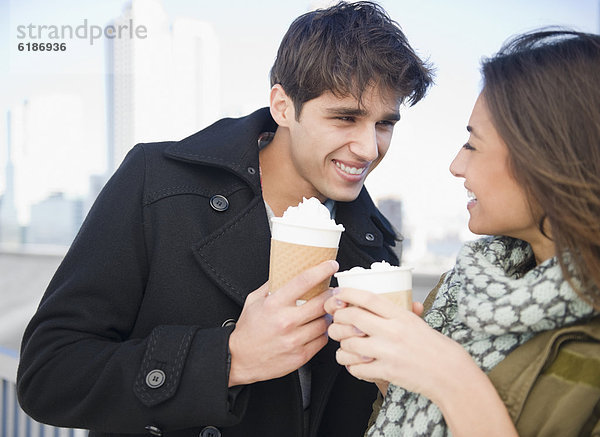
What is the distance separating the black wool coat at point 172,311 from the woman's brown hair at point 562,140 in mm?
818

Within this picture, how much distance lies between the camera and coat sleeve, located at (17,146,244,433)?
1.33 m

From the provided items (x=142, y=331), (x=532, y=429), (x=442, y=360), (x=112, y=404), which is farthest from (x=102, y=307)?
(x=532, y=429)

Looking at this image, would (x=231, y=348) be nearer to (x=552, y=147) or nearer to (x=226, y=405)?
(x=226, y=405)

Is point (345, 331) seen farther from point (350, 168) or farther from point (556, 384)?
point (350, 168)

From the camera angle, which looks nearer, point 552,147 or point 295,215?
point 552,147

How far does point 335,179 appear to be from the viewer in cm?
186

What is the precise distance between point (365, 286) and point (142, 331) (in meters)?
0.81

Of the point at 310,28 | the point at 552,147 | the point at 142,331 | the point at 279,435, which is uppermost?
the point at 310,28

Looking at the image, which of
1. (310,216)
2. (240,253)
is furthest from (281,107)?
(310,216)

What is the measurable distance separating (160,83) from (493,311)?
12232 millimetres

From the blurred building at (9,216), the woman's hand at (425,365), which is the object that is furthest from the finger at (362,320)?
the blurred building at (9,216)

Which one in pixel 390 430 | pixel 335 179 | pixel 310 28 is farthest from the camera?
pixel 310 28

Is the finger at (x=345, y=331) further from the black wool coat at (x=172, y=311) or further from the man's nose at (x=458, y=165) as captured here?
the man's nose at (x=458, y=165)

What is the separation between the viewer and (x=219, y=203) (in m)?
1.71
